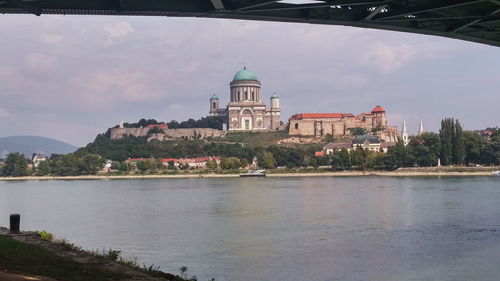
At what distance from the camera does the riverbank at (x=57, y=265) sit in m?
14.4

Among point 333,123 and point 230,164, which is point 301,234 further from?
point 333,123

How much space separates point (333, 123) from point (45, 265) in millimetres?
169376

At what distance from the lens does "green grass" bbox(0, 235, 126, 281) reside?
1467 centimetres

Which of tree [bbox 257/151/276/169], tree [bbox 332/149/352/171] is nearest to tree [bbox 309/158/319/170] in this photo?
tree [bbox 332/149/352/171]

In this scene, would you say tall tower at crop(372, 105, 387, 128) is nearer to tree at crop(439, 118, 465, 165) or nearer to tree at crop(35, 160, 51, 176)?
tree at crop(439, 118, 465, 165)

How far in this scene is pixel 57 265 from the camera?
16125 millimetres

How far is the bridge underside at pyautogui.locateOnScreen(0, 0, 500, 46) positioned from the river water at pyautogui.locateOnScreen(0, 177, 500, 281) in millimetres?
8953

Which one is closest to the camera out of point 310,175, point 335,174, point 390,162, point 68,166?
point 390,162

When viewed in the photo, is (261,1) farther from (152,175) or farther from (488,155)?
(152,175)

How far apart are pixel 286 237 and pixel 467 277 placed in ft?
39.3

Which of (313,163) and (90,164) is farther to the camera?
(90,164)

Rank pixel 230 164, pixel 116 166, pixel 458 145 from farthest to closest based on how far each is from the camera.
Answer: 1. pixel 116 166
2. pixel 230 164
3. pixel 458 145

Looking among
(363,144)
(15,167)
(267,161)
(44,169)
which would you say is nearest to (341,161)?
(267,161)

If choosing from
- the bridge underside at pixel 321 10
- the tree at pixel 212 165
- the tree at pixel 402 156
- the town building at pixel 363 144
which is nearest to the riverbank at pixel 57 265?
the bridge underside at pixel 321 10
